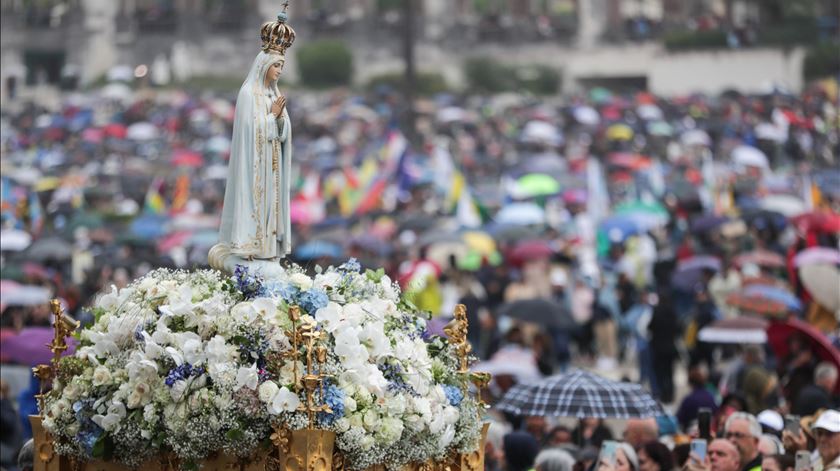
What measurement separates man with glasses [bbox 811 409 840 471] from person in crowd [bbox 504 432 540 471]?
170 centimetres

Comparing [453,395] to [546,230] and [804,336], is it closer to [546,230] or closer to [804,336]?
[804,336]

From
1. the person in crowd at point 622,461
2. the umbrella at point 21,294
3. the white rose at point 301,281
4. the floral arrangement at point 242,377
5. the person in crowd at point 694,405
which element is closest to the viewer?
the floral arrangement at point 242,377

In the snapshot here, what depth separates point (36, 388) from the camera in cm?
1243

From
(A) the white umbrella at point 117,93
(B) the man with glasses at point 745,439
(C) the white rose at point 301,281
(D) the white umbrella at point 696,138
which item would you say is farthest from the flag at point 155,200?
(C) the white rose at point 301,281

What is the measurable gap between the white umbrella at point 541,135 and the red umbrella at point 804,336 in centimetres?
2748

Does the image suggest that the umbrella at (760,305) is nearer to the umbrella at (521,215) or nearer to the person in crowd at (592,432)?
the person in crowd at (592,432)

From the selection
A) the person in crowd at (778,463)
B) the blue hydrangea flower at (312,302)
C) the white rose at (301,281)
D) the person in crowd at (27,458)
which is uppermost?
the white rose at (301,281)

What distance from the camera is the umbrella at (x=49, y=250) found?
2442 cm

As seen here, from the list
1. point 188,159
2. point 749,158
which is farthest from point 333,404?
point 188,159

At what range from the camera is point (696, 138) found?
42.6 m

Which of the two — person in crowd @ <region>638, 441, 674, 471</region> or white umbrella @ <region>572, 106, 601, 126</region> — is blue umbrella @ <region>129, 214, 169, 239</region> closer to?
white umbrella @ <region>572, 106, 601, 126</region>

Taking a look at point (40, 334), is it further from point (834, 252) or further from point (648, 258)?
point (648, 258)

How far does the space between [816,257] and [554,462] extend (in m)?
10.5

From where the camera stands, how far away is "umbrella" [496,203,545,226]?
29434 mm
